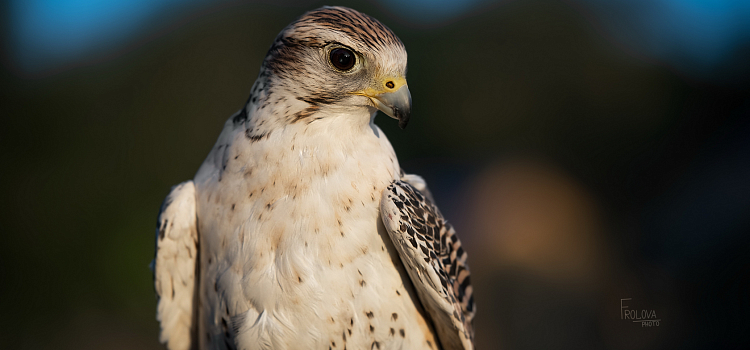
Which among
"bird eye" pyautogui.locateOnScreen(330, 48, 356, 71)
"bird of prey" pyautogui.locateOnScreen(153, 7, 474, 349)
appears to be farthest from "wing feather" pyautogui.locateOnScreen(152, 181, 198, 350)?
"bird eye" pyautogui.locateOnScreen(330, 48, 356, 71)

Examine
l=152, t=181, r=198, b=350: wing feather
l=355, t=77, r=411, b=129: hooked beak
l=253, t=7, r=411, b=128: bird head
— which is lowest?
l=152, t=181, r=198, b=350: wing feather

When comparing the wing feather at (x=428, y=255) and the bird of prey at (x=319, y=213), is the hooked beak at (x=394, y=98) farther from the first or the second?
the wing feather at (x=428, y=255)

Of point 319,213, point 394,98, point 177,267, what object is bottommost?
point 177,267

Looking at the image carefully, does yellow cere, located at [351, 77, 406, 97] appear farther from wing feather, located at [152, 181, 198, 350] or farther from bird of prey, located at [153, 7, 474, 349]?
wing feather, located at [152, 181, 198, 350]

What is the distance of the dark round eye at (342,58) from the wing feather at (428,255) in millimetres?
560

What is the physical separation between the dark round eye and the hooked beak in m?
0.13

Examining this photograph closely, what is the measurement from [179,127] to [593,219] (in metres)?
6.44

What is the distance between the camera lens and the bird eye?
1736 millimetres

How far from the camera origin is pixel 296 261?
5.61ft

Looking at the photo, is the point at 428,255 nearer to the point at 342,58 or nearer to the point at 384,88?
the point at 384,88

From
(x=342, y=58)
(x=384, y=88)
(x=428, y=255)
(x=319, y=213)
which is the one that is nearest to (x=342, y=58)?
(x=342, y=58)

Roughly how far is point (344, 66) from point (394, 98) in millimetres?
247

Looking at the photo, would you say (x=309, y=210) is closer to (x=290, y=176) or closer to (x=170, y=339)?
(x=290, y=176)

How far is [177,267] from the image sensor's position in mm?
2041
